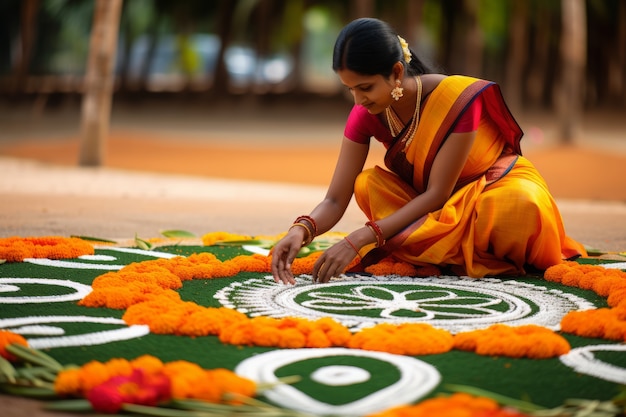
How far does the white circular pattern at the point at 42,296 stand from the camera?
121 inches

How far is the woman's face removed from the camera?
11.0 ft

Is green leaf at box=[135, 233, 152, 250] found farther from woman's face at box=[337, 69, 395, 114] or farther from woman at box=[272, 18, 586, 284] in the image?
woman's face at box=[337, 69, 395, 114]

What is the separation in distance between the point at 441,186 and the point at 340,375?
5.28 ft

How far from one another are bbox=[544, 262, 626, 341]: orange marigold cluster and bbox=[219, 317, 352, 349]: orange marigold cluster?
743mm

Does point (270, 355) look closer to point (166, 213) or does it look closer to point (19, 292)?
point (19, 292)

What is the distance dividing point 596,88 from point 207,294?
31.4m

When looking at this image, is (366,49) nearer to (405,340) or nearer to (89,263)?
(405,340)

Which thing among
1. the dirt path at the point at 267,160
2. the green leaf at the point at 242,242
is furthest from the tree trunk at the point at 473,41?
the green leaf at the point at 242,242

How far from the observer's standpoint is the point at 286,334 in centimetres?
254

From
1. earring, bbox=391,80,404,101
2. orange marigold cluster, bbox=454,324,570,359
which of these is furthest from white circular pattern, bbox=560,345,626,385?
earring, bbox=391,80,404,101

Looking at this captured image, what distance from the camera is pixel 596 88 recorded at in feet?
106

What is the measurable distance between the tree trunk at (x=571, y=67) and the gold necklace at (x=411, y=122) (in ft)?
35.1

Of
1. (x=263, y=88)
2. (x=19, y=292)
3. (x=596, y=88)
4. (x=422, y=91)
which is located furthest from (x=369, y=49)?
(x=596, y=88)

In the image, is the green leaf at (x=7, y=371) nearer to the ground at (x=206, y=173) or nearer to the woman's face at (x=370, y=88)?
the ground at (x=206, y=173)
